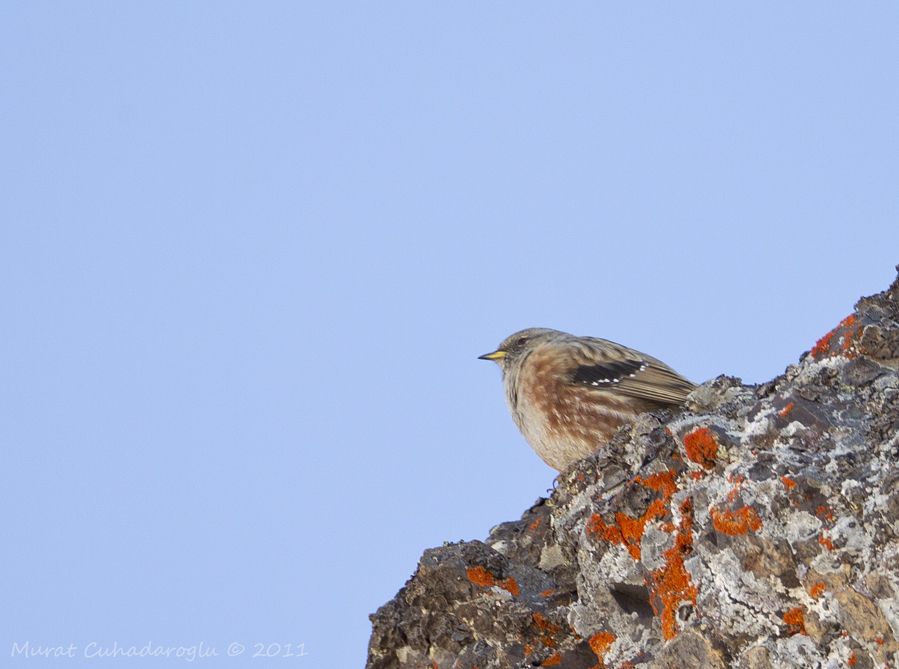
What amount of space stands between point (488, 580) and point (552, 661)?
587 millimetres

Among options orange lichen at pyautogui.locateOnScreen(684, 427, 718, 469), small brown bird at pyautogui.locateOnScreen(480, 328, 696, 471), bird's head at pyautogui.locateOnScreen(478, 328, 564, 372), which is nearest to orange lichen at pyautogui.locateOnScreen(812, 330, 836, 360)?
orange lichen at pyautogui.locateOnScreen(684, 427, 718, 469)

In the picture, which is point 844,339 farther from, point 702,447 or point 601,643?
point 601,643

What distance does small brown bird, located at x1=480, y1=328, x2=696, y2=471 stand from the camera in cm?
895

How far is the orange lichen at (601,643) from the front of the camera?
5.17 meters

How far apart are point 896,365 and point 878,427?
60cm

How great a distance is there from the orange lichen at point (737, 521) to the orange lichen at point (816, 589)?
0.33m

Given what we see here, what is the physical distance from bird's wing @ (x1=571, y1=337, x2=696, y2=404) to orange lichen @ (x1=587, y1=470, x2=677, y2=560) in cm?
363

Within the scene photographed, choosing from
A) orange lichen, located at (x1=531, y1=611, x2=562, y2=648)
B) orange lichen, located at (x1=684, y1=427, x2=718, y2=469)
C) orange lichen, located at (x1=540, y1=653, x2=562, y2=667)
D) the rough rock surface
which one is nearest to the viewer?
the rough rock surface

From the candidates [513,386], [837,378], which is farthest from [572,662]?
[513,386]

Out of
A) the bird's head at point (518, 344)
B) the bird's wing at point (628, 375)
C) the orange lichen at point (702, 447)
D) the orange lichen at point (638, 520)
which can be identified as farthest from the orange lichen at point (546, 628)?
the bird's head at point (518, 344)

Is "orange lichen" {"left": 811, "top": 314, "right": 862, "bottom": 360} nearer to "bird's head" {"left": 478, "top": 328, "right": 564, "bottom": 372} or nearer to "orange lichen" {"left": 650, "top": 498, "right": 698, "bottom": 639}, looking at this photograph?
"orange lichen" {"left": 650, "top": 498, "right": 698, "bottom": 639}

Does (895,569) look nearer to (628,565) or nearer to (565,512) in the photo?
(628,565)

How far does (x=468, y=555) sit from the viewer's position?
589 cm

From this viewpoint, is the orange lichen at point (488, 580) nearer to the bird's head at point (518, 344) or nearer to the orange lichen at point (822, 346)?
the orange lichen at point (822, 346)
